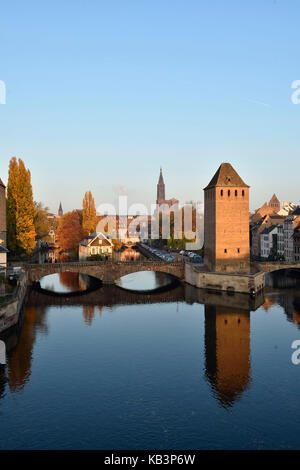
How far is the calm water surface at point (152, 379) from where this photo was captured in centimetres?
2311

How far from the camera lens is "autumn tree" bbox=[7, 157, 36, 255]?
72.2m

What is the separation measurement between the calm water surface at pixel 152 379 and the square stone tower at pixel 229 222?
14042mm

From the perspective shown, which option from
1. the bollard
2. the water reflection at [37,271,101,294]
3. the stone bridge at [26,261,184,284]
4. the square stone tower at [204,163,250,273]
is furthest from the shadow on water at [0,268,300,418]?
the square stone tower at [204,163,250,273]

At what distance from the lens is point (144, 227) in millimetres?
190250

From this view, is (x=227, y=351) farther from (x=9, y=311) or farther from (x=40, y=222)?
(x=40, y=222)

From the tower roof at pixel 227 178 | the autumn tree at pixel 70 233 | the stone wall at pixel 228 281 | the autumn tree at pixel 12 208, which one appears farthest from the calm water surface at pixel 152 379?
the autumn tree at pixel 70 233

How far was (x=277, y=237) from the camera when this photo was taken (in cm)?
10194

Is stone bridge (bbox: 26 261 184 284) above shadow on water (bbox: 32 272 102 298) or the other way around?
above

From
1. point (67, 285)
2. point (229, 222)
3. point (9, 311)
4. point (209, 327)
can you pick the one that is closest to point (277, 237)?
point (229, 222)

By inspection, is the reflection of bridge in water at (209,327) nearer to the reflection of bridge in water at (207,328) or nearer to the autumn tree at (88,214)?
the reflection of bridge in water at (207,328)

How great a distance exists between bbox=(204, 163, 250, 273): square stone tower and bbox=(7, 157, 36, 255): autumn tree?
3063 cm

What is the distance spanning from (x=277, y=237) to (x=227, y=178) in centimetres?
4137

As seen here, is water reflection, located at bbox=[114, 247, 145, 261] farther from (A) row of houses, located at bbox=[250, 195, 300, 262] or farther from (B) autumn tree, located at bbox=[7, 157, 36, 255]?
(B) autumn tree, located at bbox=[7, 157, 36, 255]

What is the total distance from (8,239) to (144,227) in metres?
120
